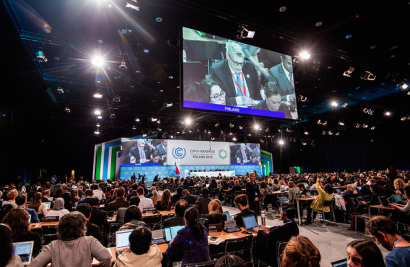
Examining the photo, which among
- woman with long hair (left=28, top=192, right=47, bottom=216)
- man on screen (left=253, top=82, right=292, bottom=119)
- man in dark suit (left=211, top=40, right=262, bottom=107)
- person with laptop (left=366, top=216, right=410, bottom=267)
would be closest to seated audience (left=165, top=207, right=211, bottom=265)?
person with laptop (left=366, top=216, right=410, bottom=267)

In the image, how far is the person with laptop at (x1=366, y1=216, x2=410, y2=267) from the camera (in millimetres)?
1650

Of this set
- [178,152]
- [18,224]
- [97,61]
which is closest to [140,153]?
[178,152]

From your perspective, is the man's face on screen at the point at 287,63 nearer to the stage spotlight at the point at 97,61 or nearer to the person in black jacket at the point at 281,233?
the person in black jacket at the point at 281,233

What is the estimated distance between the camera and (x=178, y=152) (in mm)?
22422

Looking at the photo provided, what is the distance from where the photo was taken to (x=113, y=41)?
7.30 metres

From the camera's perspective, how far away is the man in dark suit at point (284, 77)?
668cm

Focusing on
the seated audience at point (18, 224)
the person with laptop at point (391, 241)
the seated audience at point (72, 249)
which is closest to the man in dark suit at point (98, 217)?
the seated audience at point (18, 224)

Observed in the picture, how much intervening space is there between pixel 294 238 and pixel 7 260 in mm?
2235

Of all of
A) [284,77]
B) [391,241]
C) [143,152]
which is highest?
[284,77]

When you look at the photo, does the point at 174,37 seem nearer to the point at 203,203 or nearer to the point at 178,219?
the point at 203,203

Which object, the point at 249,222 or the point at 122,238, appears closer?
the point at 122,238

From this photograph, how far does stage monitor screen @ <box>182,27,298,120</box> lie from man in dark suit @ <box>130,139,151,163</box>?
16.5 m

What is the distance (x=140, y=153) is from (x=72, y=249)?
19416mm

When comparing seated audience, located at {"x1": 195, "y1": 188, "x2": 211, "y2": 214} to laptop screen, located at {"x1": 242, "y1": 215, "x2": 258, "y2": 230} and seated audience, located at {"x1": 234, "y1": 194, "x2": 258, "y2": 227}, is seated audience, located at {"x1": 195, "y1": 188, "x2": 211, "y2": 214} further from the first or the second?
laptop screen, located at {"x1": 242, "y1": 215, "x2": 258, "y2": 230}
